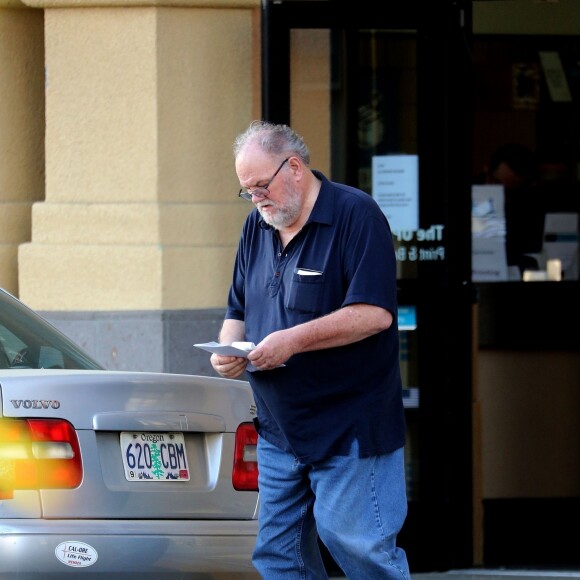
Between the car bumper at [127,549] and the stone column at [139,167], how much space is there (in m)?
2.74

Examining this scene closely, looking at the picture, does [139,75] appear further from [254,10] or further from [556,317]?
[556,317]

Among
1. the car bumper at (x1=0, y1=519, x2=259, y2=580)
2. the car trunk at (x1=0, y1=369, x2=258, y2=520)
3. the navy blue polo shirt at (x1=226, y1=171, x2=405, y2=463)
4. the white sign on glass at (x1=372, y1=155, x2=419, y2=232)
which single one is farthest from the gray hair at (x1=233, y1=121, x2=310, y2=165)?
the white sign on glass at (x1=372, y1=155, x2=419, y2=232)

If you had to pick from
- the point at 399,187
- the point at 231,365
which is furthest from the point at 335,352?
the point at 399,187

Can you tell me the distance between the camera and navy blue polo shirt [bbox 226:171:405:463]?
4.37 m

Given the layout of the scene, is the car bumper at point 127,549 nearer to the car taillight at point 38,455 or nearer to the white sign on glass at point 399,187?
the car taillight at point 38,455

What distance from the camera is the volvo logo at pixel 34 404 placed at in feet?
14.6

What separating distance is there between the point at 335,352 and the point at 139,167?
133 inches

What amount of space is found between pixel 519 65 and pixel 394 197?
Answer: 2.53 m

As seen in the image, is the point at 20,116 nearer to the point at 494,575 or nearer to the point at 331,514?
the point at 494,575

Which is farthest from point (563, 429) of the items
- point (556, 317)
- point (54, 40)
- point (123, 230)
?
point (54, 40)

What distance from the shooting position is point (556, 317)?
776cm

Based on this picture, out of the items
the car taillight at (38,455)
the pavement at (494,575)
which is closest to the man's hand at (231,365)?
the car taillight at (38,455)

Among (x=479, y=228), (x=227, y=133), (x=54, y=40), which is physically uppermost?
(x=54, y=40)

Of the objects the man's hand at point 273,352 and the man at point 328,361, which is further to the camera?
the man at point 328,361
